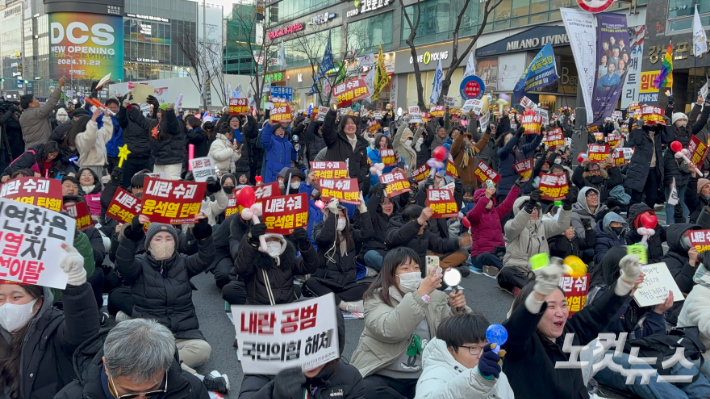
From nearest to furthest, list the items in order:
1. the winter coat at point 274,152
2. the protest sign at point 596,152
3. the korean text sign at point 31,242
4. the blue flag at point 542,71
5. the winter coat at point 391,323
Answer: the korean text sign at point 31,242, the winter coat at point 391,323, the protest sign at point 596,152, the winter coat at point 274,152, the blue flag at point 542,71

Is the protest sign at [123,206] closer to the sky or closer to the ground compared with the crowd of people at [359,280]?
closer to the sky

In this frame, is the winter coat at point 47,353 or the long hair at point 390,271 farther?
the long hair at point 390,271

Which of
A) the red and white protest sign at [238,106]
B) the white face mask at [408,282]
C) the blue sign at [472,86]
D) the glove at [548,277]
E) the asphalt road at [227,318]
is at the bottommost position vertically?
the asphalt road at [227,318]

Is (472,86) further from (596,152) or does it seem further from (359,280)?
(359,280)

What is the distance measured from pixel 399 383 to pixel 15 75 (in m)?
91.5

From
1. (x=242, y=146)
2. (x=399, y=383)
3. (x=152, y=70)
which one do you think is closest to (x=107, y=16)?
(x=152, y=70)

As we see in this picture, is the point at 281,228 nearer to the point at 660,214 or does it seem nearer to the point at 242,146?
the point at 242,146

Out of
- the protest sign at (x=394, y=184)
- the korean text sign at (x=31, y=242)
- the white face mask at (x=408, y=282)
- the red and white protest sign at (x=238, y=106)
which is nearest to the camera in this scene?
the korean text sign at (x=31, y=242)

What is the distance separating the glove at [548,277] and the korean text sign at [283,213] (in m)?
2.94

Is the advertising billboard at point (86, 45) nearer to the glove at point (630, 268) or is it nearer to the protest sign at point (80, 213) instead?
the protest sign at point (80, 213)

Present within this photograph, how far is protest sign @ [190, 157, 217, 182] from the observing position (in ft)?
19.6

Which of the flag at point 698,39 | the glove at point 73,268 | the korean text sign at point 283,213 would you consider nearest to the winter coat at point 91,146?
the korean text sign at point 283,213

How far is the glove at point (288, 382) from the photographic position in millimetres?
2602

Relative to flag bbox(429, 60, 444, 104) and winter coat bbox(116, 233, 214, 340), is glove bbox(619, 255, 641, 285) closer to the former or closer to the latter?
winter coat bbox(116, 233, 214, 340)
